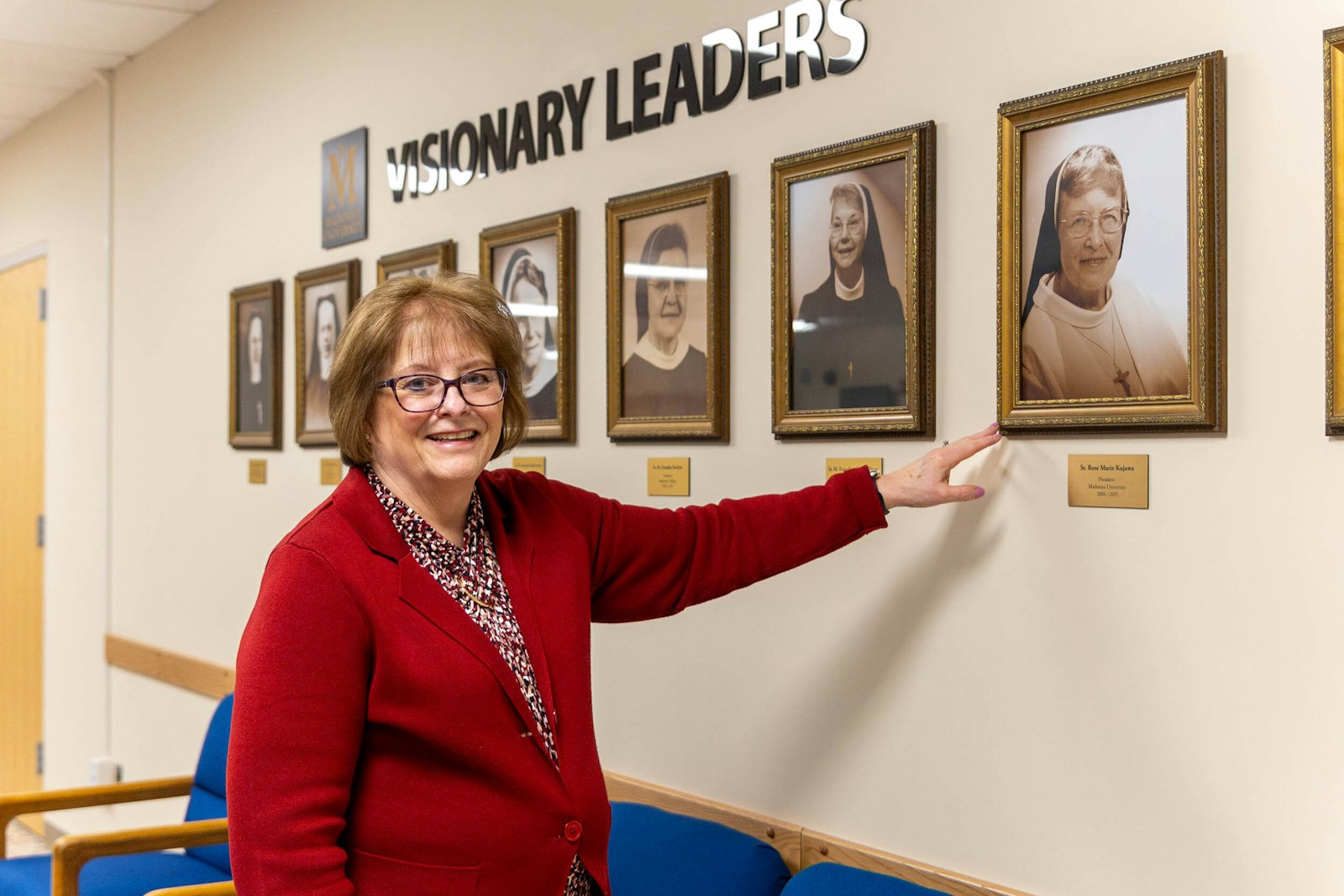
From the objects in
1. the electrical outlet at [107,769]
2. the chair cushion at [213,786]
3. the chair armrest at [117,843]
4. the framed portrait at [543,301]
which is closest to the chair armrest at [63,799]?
the chair cushion at [213,786]

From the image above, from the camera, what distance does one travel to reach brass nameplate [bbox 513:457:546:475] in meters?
2.98

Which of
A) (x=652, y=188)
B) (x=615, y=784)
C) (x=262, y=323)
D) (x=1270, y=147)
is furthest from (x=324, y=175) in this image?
(x=1270, y=147)

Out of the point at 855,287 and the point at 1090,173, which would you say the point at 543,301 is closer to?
the point at 855,287

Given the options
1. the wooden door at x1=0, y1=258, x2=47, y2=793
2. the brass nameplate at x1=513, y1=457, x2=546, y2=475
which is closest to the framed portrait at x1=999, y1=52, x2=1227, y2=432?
the brass nameplate at x1=513, y1=457, x2=546, y2=475

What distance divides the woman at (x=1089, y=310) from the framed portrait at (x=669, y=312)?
71cm

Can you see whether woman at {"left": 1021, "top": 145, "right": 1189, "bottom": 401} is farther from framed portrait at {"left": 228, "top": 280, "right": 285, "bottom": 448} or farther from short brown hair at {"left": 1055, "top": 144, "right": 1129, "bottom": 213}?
framed portrait at {"left": 228, "top": 280, "right": 285, "bottom": 448}

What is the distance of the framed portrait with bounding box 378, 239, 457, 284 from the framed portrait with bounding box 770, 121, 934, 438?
1.18m

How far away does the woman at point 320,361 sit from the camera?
3.68 meters

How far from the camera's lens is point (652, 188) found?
2646mm

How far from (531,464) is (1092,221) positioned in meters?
1.56

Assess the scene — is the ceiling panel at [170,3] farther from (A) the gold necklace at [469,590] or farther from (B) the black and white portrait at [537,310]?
(A) the gold necklace at [469,590]

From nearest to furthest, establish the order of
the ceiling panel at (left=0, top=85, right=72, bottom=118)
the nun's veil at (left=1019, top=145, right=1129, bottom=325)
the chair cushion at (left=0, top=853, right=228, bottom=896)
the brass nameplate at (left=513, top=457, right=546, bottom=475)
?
1. the nun's veil at (left=1019, top=145, right=1129, bottom=325)
2. the brass nameplate at (left=513, top=457, right=546, bottom=475)
3. the chair cushion at (left=0, top=853, right=228, bottom=896)
4. the ceiling panel at (left=0, top=85, right=72, bottom=118)

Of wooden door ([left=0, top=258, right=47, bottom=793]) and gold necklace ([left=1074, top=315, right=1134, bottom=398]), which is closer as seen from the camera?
gold necklace ([left=1074, top=315, right=1134, bottom=398])

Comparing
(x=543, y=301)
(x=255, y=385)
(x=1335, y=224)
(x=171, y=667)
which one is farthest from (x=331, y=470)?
(x=1335, y=224)
